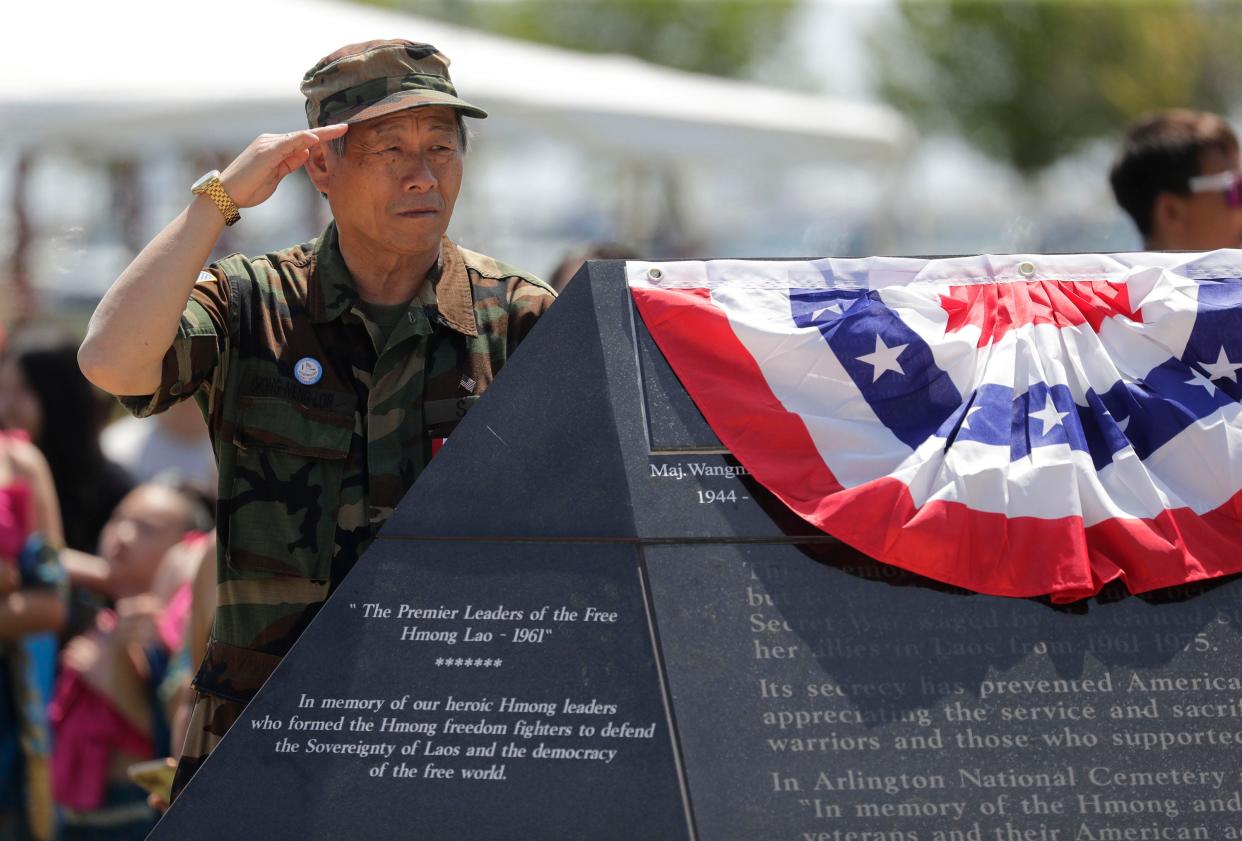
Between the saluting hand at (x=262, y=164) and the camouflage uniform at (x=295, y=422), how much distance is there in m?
0.17

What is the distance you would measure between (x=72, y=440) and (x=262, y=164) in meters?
3.12

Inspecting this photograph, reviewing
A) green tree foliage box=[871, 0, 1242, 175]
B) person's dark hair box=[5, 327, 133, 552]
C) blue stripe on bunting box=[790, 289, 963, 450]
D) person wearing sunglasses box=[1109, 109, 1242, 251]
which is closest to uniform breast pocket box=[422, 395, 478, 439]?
blue stripe on bunting box=[790, 289, 963, 450]

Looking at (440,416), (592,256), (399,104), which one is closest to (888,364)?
(440,416)

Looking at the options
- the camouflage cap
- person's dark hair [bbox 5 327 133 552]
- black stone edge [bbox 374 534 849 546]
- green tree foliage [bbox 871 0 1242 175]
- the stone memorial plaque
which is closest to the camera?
the stone memorial plaque

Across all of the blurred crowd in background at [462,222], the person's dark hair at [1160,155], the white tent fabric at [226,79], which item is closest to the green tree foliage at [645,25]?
the blurred crowd in background at [462,222]

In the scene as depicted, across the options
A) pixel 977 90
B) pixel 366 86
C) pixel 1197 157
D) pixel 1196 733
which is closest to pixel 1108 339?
pixel 1196 733

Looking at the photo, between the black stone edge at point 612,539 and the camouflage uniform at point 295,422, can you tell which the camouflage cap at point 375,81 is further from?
the black stone edge at point 612,539

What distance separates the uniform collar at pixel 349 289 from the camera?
2.46 metres

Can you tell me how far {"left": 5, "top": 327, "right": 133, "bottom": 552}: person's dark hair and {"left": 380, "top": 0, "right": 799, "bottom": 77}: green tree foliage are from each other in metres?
29.3

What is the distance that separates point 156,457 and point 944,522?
4326mm

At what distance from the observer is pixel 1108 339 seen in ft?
7.47

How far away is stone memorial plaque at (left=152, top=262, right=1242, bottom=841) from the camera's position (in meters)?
2.00

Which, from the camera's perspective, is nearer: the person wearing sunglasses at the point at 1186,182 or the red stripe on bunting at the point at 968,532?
the red stripe on bunting at the point at 968,532

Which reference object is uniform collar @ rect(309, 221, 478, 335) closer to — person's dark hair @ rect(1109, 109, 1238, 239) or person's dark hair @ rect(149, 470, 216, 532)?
person's dark hair @ rect(1109, 109, 1238, 239)
